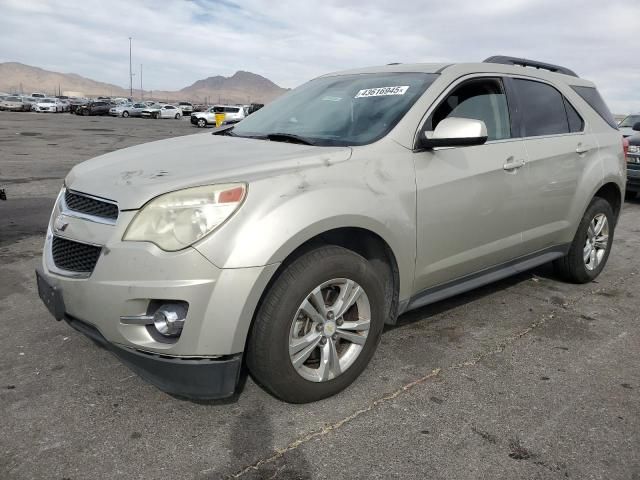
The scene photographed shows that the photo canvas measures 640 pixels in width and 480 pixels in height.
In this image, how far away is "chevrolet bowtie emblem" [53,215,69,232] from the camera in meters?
2.72

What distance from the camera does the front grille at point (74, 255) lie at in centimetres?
252

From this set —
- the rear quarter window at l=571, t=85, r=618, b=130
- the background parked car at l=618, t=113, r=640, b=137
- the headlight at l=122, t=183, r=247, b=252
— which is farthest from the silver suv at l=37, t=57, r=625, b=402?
the background parked car at l=618, t=113, r=640, b=137

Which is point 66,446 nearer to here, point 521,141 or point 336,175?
point 336,175

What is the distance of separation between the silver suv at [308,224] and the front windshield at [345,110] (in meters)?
0.01

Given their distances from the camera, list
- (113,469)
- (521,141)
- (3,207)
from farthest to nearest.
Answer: (3,207), (521,141), (113,469)

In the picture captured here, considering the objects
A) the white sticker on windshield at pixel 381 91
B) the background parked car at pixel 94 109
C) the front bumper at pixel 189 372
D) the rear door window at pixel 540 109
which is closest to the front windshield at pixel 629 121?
the rear door window at pixel 540 109

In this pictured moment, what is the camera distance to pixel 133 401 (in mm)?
2805

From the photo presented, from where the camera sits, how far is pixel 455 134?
3.08 m

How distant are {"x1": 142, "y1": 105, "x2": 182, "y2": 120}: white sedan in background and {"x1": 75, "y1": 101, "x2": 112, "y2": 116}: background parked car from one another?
3.31 m

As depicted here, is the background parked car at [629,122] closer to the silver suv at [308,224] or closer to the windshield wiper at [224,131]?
the silver suv at [308,224]

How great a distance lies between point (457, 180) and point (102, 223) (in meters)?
1.95

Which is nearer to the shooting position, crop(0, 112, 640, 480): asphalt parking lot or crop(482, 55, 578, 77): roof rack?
crop(0, 112, 640, 480): asphalt parking lot

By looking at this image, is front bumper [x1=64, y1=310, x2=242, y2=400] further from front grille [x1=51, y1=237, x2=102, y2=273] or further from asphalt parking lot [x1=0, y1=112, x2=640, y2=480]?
front grille [x1=51, y1=237, x2=102, y2=273]

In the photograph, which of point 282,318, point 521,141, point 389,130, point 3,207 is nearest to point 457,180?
point 389,130
